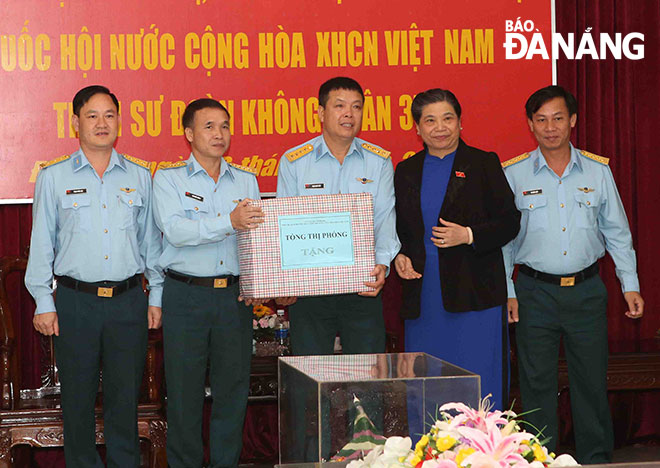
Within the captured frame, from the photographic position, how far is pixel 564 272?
11.2ft

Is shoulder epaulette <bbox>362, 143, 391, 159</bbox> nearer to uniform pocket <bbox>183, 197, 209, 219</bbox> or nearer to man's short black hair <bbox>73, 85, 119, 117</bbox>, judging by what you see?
uniform pocket <bbox>183, 197, 209, 219</bbox>

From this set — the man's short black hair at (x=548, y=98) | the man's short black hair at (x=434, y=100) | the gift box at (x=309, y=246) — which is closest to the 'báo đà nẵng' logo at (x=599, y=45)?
the man's short black hair at (x=548, y=98)

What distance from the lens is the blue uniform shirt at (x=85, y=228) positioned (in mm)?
3135

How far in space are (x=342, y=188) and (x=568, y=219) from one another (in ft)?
3.34

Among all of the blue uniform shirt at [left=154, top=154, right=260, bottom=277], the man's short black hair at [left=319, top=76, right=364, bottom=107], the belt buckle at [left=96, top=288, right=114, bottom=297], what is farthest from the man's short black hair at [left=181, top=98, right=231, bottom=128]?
the belt buckle at [left=96, top=288, right=114, bottom=297]

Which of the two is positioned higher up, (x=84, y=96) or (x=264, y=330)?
(x=84, y=96)

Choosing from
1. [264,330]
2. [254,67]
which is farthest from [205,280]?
[254,67]

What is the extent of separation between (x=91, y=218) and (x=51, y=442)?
1.11 m

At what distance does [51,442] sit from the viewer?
11.7 ft

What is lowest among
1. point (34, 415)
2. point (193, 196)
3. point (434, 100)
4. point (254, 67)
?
point (34, 415)

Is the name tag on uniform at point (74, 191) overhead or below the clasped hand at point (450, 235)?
overhead

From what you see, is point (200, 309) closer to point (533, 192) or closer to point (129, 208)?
point (129, 208)

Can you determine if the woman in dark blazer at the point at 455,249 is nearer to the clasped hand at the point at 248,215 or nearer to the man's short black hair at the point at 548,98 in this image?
the man's short black hair at the point at 548,98

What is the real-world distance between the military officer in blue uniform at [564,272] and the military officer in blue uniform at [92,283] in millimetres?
1630
